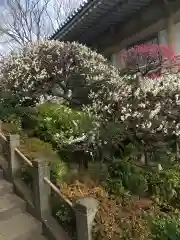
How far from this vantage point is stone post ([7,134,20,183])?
6.66 m

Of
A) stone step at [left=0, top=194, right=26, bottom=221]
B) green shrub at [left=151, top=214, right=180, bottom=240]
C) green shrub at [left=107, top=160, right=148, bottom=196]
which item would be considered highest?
green shrub at [left=107, top=160, right=148, bottom=196]

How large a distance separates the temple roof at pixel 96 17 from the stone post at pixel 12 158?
469cm

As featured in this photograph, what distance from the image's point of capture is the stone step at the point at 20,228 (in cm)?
534

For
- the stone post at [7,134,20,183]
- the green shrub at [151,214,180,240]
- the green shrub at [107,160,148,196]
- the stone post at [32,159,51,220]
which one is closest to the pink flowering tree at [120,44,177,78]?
the green shrub at [107,160,148,196]

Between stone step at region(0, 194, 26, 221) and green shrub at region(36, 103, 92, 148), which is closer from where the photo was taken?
stone step at region(0, 194, 26, 221)

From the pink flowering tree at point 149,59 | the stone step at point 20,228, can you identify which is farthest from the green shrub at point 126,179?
the pink flowering tree at point 149,59

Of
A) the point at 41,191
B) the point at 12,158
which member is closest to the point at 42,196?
the point at 41,191

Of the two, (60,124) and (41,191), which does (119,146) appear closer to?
(60,124)

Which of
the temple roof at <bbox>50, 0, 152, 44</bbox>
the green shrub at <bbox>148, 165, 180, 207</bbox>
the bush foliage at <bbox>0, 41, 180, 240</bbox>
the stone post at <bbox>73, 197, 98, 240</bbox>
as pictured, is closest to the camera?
the stone post at <bbox>73, 197, 98, 240</bbox>

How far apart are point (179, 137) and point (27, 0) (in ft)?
74.6

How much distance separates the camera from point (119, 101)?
655 centimetres

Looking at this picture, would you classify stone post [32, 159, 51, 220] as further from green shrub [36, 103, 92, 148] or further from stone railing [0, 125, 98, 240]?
green shrub [36, 103, 92, 148]

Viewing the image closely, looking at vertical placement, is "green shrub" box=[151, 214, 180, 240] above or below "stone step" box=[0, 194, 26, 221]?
below

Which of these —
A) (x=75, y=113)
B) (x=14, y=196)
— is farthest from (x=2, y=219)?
(x=75, y=113)
